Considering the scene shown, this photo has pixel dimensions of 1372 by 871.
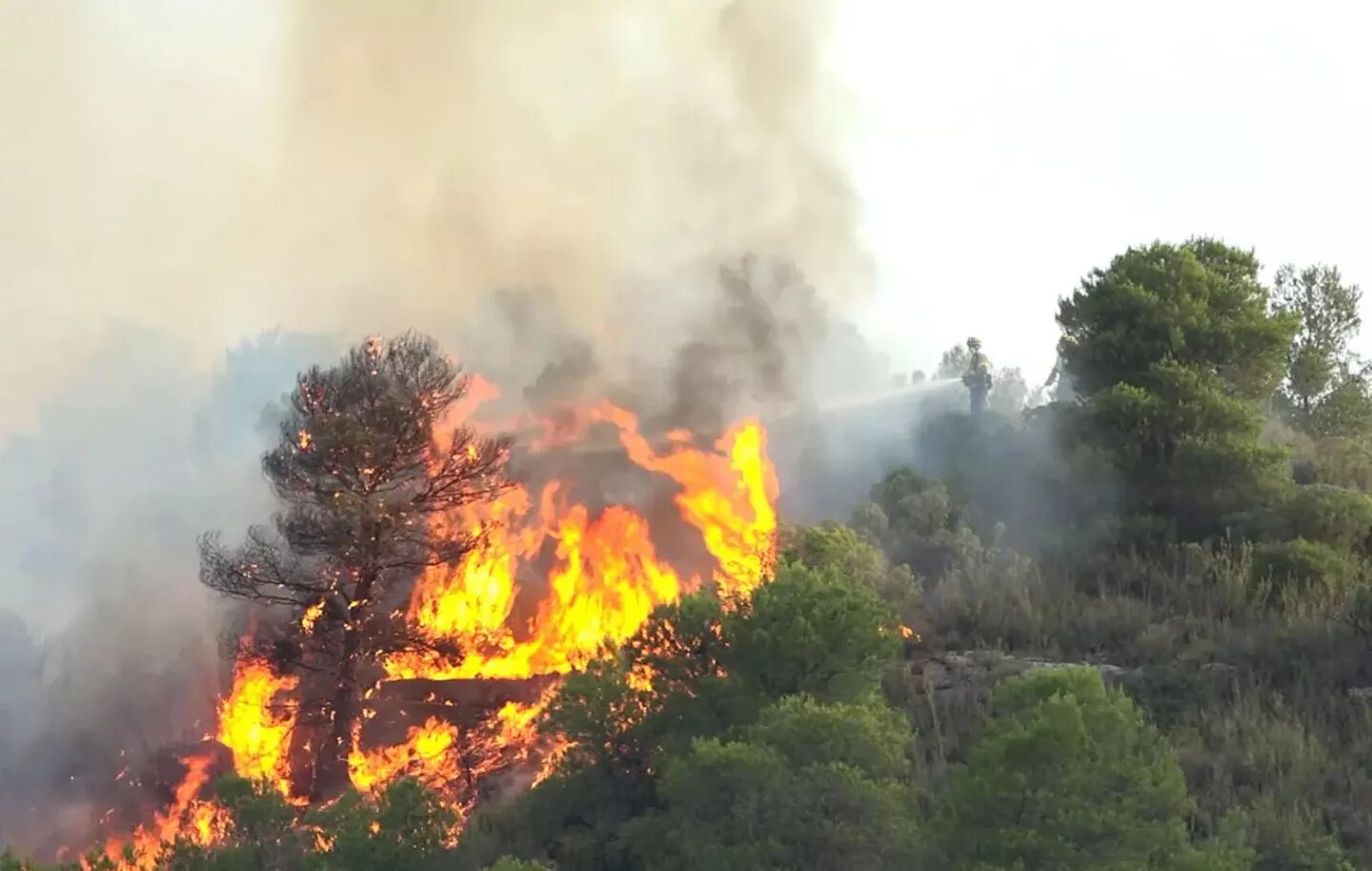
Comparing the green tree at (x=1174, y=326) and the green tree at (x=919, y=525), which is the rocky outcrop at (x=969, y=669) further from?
the green tree at (x=1174, y=326)

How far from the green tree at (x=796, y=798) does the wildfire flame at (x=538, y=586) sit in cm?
1001

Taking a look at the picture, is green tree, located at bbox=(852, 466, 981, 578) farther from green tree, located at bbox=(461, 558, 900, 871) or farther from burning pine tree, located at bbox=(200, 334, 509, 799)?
green tree, located at bbox=(461, 558, 900, 871)

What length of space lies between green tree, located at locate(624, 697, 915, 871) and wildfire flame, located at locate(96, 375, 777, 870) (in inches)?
394

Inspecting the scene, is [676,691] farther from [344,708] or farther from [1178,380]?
[1178,380]

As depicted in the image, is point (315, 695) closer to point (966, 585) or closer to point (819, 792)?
point (966, 585)

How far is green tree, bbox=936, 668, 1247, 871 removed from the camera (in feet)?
25.6

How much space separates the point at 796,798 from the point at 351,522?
12.7 metres

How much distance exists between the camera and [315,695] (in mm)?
22906

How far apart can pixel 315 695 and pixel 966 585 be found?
1288 centimetres

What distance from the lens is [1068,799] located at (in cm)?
786

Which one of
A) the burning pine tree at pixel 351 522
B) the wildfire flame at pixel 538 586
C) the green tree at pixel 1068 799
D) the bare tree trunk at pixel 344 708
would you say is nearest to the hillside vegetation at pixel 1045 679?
the green tree at pixel 1068 799

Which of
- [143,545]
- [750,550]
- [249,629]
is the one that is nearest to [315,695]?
[249,629]

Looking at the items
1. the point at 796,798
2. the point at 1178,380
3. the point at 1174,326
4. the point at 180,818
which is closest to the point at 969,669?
the point at 796,798

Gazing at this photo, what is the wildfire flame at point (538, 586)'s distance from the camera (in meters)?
20.5
